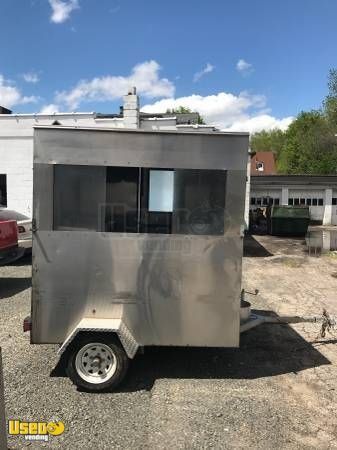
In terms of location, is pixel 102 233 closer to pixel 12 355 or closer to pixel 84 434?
pixel 84 434

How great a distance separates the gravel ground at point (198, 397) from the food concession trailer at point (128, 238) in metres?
0.46

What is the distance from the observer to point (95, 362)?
4738mm

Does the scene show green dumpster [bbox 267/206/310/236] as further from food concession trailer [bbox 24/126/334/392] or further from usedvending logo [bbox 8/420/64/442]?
usedvending logo [bbox 8/420/64/442]

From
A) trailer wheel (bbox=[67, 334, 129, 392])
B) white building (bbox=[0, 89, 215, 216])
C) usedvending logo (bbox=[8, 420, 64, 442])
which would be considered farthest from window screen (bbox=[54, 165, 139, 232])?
white building (bbox=[0, 89, 215, 216])

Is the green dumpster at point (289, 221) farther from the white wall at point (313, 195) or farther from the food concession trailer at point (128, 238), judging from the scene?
the food concession trailer at point (128, 238)

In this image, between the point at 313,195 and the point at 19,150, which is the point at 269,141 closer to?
the point at 313,195

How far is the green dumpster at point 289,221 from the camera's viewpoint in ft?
75.6

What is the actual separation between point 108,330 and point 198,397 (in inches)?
50.2

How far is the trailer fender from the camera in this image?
14.9ft

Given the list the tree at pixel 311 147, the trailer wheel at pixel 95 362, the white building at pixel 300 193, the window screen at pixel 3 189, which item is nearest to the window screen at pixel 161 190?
the trailer wheel at pixel 95 362

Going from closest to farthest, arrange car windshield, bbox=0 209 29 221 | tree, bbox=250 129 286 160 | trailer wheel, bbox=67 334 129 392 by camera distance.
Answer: trailer wheel, bbox=67 334 129 392
car windshield, bbox=0 209 29 221
tree, bbox=250 129 286 160

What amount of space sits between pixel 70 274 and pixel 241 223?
2.05 m

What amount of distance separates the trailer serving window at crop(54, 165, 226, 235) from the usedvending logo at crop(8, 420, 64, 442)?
2028 mm

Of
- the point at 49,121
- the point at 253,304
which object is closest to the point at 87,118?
the point at 49,121
